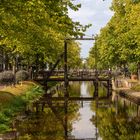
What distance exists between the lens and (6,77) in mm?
61438

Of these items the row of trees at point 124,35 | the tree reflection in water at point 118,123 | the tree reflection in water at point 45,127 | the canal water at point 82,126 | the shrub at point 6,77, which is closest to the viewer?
the tree reflection in water at point 45,127

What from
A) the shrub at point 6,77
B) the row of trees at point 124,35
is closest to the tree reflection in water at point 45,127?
the shrub at point 6,77

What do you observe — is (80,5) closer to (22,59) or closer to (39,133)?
(39,133)

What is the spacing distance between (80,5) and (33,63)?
66.7 meters

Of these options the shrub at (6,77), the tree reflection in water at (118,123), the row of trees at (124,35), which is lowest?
the tree reflection in water at (118,123)

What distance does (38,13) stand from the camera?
2961 cm

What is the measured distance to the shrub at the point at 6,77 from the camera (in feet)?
201

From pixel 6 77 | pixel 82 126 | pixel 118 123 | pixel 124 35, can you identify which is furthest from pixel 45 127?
pixel 124 35

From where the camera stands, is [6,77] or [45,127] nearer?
[45,127]

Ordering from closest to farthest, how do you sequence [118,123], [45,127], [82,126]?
1. [45,127]
2. [82,126]
3. [118,123]

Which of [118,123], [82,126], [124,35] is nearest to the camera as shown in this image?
[82,126]

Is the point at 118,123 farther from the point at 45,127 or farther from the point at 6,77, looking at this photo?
the point at 6,77

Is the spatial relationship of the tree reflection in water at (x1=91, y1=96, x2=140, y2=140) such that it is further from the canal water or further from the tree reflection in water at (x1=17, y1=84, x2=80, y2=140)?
the tree reflection in water at (x1=17, y1=84, x2=80, y2=140)

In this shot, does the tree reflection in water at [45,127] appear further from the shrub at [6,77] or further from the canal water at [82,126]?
the shrub at [6,77]
